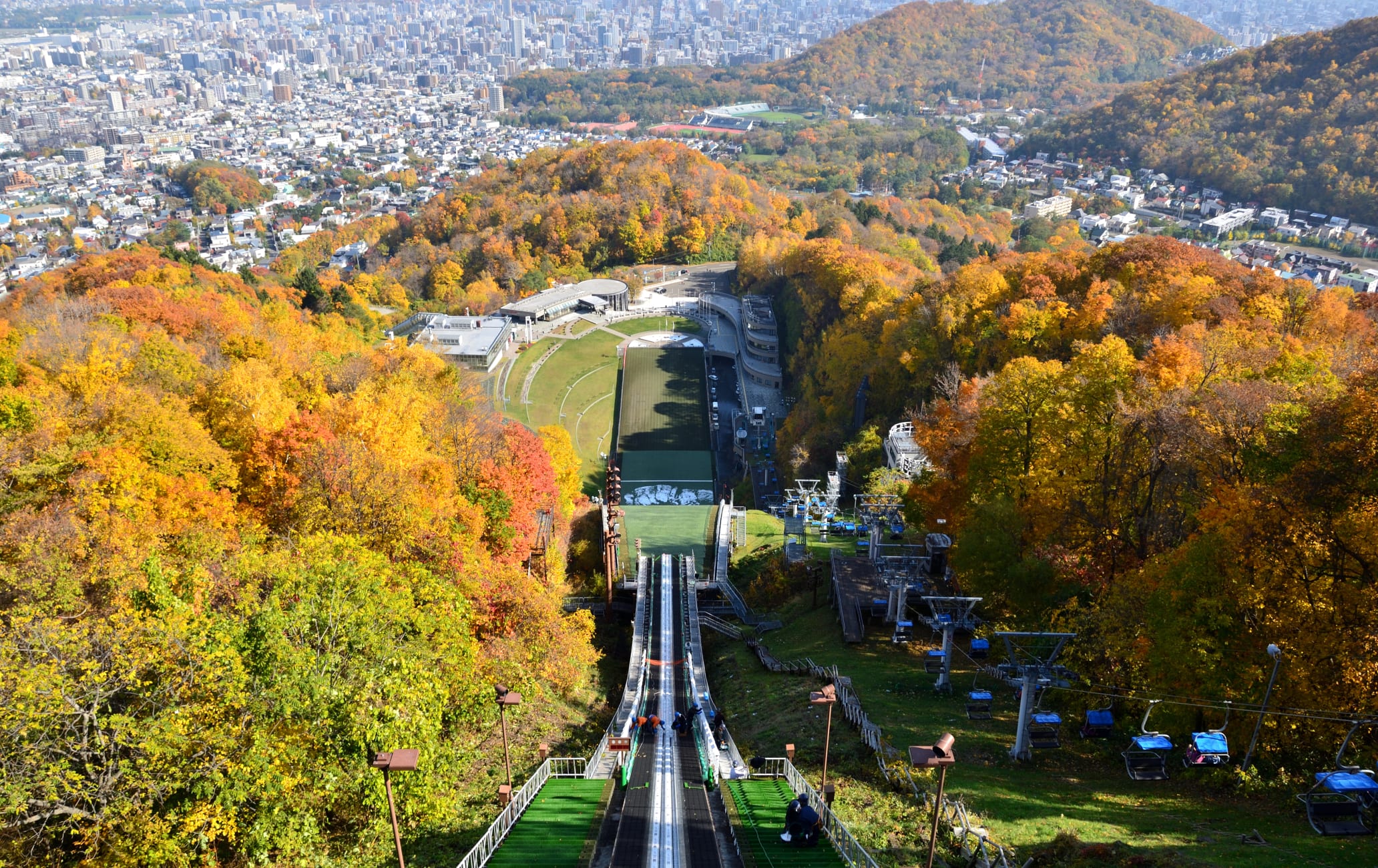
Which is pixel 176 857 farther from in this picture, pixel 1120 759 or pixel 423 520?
pixel 1120 759

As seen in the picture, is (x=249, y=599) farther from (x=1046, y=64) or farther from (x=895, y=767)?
(x=1046, y=64)

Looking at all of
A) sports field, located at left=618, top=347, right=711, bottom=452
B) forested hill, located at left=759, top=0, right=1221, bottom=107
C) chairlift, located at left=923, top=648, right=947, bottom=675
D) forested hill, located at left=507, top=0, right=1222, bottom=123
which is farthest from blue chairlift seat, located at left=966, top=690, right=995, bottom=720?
forested hill, located at left=759, top=0, right=1221, bottom=107

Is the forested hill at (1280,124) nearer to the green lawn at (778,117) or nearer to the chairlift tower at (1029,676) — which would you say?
the green lawn at (778,117)

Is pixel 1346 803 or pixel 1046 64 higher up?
pixel 1046 64

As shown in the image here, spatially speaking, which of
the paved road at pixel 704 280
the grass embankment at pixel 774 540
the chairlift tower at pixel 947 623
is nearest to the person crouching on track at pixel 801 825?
the chairlift tower at pixel 947 623

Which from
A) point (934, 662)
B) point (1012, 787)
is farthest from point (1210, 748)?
point (934, 662)

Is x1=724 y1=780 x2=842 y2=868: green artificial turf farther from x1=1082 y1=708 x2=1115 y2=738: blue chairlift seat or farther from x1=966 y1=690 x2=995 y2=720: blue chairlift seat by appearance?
x1=1082 y1=708 x2=1115 y2=738: blue chairlift seat
